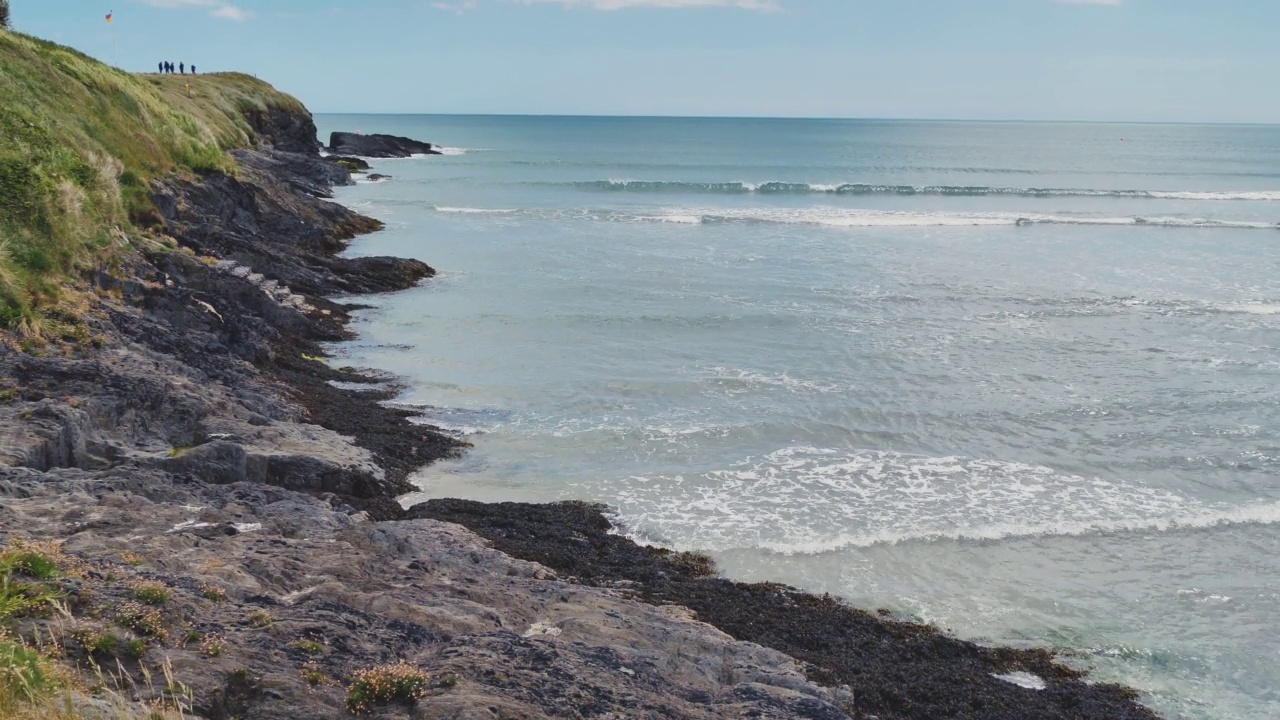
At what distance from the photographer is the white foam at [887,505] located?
15328 mm

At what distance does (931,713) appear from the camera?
34.7 ft

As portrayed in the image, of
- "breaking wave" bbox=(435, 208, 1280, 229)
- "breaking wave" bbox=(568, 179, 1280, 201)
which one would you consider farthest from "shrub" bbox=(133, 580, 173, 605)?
"breaking wave" bbox=(568, 179, 1280, 201)

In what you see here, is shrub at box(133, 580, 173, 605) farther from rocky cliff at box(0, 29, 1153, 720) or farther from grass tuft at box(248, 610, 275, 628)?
grass tuft at box(248, 610, 275, 628)

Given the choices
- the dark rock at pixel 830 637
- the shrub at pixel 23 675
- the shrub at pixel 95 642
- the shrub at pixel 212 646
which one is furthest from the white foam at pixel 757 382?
the shrub at pixel 23 675

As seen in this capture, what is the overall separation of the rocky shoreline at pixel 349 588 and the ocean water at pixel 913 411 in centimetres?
124

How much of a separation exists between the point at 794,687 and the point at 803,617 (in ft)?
8.69

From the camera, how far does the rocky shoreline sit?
8.16m

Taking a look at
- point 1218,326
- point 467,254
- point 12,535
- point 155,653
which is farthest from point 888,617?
point 467,254

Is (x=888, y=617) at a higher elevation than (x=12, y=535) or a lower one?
lower

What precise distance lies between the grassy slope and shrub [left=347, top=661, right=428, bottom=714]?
10.9m

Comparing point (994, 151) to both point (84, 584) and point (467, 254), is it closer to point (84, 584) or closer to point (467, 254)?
point (467, 254)

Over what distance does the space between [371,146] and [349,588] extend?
339ft

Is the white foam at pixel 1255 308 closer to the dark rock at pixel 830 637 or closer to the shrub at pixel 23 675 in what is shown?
the dark rock at pixel 830 637

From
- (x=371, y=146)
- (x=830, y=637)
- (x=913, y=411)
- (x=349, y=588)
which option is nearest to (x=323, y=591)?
(x=349, y=588)
